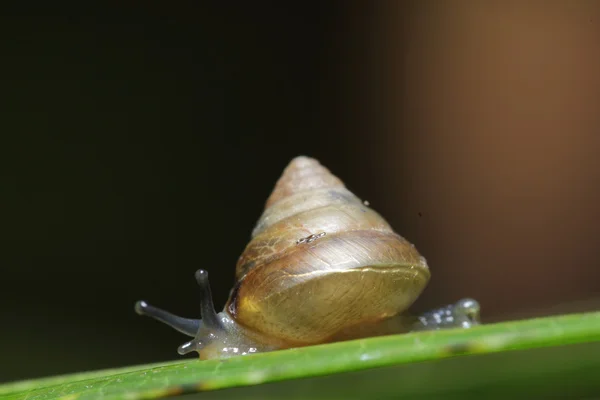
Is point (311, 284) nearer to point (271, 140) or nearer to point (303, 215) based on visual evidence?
point (303, 215)

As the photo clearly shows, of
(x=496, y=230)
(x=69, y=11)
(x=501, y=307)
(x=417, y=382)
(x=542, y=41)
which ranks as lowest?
(x=501, y=307)

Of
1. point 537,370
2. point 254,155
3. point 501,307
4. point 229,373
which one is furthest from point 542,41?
point 229,373

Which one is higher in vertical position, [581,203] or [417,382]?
[417,382]

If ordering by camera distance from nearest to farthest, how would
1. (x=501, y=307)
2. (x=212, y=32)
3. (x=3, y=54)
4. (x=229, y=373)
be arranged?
(x=229, y=373) < (x=3, y=54) < (x=501, y=307) < (x=212, y=32)

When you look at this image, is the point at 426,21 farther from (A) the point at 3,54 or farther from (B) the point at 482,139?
(A) the point at 3,54

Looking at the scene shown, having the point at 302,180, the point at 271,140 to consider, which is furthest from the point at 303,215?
the point at 271,140

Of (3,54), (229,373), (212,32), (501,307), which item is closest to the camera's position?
(229,373)

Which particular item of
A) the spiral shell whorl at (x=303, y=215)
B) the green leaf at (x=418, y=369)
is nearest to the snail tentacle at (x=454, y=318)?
the spiral shell whorl at (x=303, y=215)

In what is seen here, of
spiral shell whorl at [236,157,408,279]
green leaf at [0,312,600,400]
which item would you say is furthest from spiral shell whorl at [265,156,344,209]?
green leaf at [0,312,600,400]

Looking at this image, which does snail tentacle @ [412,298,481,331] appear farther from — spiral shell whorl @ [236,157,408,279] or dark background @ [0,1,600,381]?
dark background @ [0,1,600,381]
